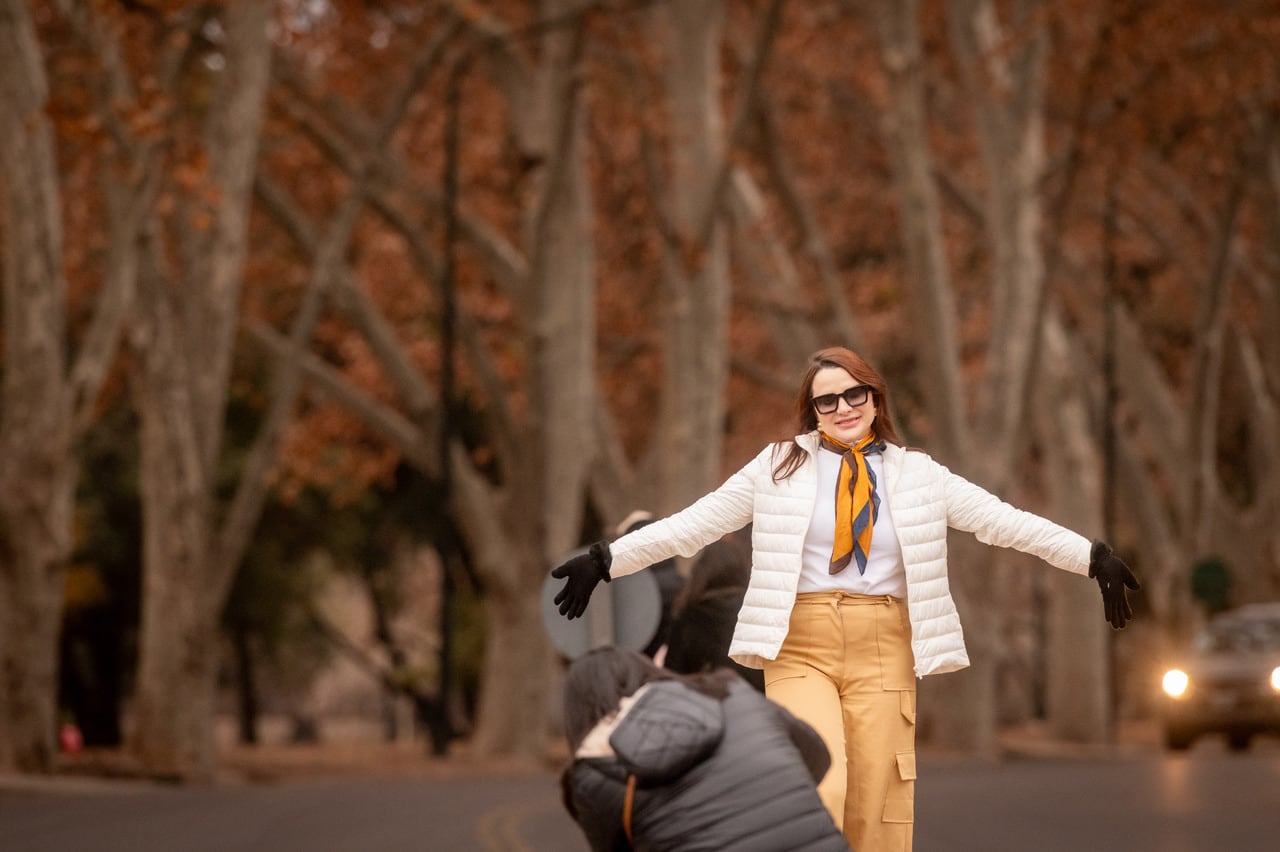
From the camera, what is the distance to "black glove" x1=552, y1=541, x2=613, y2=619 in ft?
20.8

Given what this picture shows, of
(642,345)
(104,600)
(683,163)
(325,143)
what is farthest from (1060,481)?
(104,600)

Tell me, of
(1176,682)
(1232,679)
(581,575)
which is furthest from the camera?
(1176,682)

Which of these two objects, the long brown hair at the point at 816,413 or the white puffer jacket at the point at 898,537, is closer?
the white puffer jacket at the point at 898,537

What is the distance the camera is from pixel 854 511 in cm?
649

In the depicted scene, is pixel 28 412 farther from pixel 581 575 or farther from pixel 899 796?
pixel 899 796

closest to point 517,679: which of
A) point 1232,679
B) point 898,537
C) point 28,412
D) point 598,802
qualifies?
point 28,412

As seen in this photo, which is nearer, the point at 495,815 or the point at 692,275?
the point at 495,815

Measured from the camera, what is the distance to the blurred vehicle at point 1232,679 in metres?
26.3

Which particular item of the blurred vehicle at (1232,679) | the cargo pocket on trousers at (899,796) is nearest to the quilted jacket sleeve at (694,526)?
the cargo pocket on trousers at (899,796)

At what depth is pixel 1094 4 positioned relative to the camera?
85.1 feet

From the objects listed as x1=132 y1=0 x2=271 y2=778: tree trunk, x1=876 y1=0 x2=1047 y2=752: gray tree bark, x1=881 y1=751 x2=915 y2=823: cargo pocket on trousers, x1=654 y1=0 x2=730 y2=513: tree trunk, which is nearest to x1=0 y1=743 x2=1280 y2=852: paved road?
x1=132 y1=0 x2=271 y2=778: tree trunk

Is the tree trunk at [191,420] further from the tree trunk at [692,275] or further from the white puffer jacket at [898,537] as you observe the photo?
the white puffer jacket at [898,537]

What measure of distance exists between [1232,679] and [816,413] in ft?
68.1

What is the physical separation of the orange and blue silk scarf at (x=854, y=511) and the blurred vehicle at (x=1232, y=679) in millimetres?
20596
